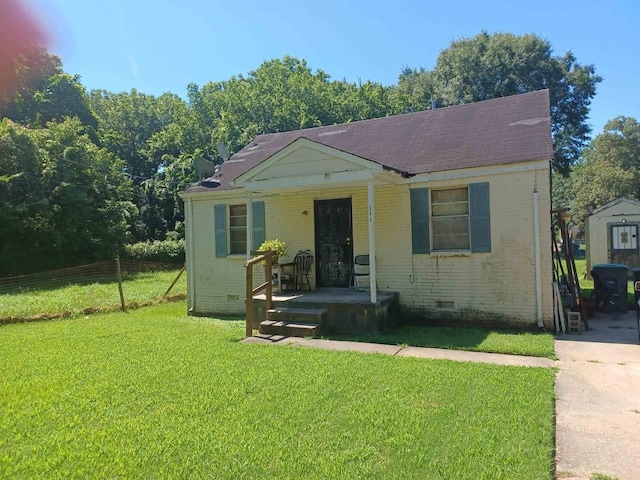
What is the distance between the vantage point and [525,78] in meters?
30.3


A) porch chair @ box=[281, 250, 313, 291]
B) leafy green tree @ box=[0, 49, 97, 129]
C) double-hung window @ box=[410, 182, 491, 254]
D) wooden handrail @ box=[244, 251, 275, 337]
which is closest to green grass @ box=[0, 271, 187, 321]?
porch chair @ box=[281, 250, 313, 291]

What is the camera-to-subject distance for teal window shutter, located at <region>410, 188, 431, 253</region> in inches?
347

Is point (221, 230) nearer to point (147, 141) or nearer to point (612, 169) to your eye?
point (147, 141)

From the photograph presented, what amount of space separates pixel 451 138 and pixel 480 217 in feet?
7.35

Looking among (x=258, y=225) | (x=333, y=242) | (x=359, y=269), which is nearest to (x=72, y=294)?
(x=258, y=225)

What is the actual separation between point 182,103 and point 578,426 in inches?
1498

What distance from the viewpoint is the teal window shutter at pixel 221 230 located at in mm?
10914

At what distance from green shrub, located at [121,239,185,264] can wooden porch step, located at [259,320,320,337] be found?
2078 centimetres

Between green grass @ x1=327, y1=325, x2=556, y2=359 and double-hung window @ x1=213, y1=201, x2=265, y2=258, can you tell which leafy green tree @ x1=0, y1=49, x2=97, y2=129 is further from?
green grass @ x1=327, y1=325, x2=556, y2=359

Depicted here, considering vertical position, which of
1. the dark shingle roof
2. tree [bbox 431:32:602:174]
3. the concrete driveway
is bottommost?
the concrete driveway

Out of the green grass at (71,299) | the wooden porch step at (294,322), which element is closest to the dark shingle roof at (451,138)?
the wooden porch step at (294,322)

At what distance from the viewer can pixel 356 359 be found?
5840mm

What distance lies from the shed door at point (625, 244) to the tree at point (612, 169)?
2606 centimetres

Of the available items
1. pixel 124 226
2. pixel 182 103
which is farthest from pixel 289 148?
pixel 182 103
